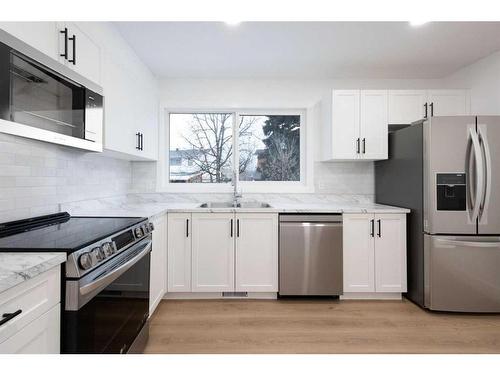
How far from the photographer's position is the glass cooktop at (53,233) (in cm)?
113

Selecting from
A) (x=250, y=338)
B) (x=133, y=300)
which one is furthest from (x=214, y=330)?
(x=133, y=300)

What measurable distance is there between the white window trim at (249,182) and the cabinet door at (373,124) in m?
0.62

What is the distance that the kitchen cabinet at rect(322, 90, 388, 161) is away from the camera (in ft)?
9.97

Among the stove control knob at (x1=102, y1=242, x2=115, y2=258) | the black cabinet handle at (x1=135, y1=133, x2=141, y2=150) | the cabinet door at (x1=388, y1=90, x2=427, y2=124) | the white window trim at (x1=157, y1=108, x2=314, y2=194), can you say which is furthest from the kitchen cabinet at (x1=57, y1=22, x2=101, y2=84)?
the cabinet door at (x1=388, y1=90, x2=427, y2=124)

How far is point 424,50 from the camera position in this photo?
2.74 metres

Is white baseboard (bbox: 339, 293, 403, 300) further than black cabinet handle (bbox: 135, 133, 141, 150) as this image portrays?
Yes

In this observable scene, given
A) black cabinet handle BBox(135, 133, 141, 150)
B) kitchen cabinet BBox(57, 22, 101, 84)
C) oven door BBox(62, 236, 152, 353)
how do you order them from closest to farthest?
oven door BBox(62, 236, 152, 353) < kitchen cabinet BBox(57, 22, 101, 84) < black cabinet handle BBox(135, 133, 141, 150)

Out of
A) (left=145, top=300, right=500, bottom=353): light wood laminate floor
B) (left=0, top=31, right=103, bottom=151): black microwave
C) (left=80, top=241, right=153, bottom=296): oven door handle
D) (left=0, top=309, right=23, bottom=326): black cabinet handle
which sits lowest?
(left=145, top=300, right=500, bottom=353): light wood laminate floor

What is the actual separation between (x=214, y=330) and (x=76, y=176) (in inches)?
63.8

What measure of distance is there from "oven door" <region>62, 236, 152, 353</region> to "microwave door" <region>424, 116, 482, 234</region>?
93.9 inches

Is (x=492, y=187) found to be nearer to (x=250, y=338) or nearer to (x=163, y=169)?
(x=250, y=338)

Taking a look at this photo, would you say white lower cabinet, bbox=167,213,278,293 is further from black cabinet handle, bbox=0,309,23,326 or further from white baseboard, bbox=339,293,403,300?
black cabinet handle, bbox=0,309,23,326

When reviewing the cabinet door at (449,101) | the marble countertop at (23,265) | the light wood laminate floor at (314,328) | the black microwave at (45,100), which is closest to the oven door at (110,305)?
the marble countertop at (23,265)

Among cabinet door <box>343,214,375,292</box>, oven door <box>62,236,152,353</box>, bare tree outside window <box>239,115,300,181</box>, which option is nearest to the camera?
oven door <box>62,236,152,353</box>
